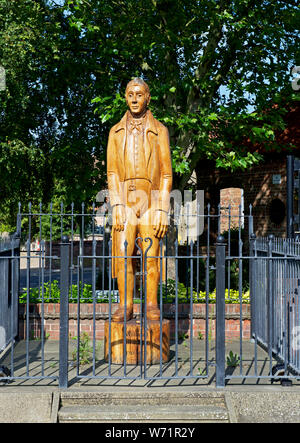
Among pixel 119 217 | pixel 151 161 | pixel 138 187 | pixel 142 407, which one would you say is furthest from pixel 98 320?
pixel 142 407

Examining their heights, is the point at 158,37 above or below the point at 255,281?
above

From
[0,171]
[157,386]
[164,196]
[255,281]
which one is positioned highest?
[0,171]

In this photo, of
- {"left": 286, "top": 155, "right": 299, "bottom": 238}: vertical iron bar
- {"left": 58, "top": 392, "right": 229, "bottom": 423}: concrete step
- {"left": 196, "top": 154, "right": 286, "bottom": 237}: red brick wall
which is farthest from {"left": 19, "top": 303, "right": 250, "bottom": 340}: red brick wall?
{"left": 196, "top": 154, "right": 286, "bottom": 237}: red brick wall

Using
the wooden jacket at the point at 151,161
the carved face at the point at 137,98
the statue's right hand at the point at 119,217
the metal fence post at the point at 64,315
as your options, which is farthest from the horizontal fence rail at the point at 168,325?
the carved face at the point at 137,98

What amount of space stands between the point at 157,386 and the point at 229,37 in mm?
7695

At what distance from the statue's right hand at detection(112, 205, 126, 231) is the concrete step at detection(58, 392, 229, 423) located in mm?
1997

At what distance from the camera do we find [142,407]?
446 centimetres

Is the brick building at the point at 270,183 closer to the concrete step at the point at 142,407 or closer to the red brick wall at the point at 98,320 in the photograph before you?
the red brick wall at the point at 98,320

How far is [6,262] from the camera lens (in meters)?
5.89

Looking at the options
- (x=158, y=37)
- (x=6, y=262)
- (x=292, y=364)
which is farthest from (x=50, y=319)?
(x=158, y=37)

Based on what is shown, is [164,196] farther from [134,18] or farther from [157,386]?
[134,18]

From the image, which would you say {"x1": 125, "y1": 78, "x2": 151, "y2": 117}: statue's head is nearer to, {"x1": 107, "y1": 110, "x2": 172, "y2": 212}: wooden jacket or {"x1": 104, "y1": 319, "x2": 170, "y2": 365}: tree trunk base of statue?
{"x1": 107, "y1": 110, "x2": 172, "y2": 212}: wooden jacket

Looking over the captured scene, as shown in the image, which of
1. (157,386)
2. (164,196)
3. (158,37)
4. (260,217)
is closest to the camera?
(157,386)

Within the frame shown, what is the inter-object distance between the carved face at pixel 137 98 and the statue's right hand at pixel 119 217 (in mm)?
1171
